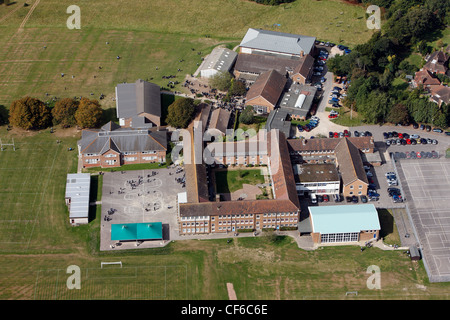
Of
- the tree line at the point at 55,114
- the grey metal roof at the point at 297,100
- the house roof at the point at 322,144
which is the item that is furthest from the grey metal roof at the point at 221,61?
the house roof at the point at 322,144

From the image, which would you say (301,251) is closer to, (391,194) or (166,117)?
(391,194)

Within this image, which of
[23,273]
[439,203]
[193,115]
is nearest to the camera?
[23,273]

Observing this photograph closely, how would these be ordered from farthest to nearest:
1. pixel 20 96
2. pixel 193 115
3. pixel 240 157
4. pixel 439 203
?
pixel 20 96 < pixel 193 115 < pixel 240 157 < pixel 439 203

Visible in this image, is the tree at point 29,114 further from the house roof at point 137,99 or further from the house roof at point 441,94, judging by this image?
the house roof at point 441,94

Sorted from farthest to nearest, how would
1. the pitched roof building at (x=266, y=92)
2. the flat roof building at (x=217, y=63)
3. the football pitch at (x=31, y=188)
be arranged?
1. the flat roof building at (x=217, y=63)
2. the pitched roof building at (x=266, y=92)
3. the football pitch at (x=31, y=188)

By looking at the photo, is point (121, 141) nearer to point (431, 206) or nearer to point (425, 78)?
point (431, 206)

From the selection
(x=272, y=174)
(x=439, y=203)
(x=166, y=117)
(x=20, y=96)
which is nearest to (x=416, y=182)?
(x=439, y=203)
